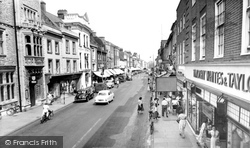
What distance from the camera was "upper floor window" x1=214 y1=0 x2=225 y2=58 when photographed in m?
7.47

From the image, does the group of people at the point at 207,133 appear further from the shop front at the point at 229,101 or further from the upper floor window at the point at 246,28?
the upper floor window at the point at 246,28

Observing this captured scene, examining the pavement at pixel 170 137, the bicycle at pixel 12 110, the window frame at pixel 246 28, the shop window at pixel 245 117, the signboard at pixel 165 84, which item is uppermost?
the window frame at pixel 246 28

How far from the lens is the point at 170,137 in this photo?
11.0 metres

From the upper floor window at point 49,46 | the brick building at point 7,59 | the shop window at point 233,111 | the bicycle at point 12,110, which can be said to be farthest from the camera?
the upper floor window at point 49,46

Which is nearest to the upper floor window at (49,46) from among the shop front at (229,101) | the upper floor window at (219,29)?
the shop front at (229,101)

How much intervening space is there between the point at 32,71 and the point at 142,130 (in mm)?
13907

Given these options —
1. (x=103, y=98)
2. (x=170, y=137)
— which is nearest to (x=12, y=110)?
(x=103, y=98)

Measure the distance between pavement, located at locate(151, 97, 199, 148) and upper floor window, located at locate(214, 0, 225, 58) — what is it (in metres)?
5.04

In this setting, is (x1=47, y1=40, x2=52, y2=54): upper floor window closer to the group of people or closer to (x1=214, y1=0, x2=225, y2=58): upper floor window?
the group of people

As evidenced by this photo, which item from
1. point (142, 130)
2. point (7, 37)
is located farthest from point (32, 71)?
point (142, 130)

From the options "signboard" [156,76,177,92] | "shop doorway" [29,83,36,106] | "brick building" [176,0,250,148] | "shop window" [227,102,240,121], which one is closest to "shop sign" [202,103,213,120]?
"brick building" [176,0,250,148]

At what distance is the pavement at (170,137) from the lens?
9.79m

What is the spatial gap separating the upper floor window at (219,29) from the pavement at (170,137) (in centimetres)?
504

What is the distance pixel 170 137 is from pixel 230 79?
613 cm
